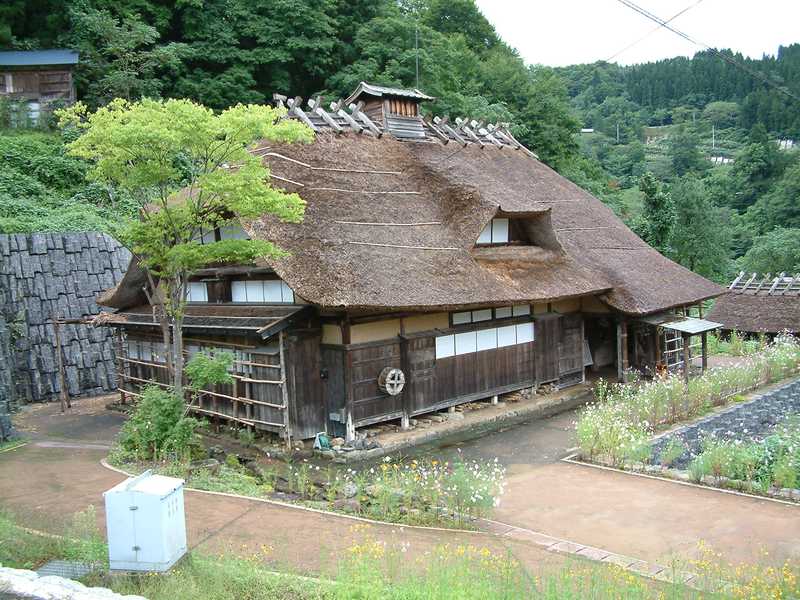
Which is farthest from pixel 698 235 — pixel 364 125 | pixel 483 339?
pixel 483 339

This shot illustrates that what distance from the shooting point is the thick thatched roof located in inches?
474

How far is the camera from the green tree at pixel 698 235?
36.8 metres

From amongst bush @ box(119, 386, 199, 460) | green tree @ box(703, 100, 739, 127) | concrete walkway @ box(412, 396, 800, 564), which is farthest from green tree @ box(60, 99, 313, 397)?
green tree @ box(703, 100, 739, 127)

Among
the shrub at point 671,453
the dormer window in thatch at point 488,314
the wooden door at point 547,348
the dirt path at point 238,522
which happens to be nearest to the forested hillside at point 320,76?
the dirt path at point 238,522

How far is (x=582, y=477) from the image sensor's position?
10.2 metres

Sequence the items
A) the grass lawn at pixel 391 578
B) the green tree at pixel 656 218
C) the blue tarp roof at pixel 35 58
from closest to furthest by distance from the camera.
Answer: the grass lawn at pixel 391 578 → the blue tarp roof at pixel 35 58 → the green tree at pixel 656 218

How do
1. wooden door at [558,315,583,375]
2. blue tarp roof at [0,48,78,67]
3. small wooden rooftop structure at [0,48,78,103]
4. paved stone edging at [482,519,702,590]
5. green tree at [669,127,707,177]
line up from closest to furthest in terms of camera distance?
paved stone edging at [482,519,702,590] < wooden door at [558,315,583,375] < blue tarp roof at [0,48,78,67] < small wooden rooftop structure at [0,48,78,103] < green tree at [669,127,707,177]

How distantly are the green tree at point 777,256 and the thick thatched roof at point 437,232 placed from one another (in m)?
18.8

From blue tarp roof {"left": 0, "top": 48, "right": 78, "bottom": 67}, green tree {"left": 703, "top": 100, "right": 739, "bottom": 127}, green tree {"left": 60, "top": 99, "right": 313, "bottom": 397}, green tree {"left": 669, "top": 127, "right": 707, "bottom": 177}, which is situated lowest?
green tree {"left": 60, "top": 99, "right": 313, "bottom": 397}

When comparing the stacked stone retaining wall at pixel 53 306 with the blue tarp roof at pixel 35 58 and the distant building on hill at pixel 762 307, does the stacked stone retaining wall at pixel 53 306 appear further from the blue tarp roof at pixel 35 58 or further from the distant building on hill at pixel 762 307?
the distant building on hill at pixel 762 307

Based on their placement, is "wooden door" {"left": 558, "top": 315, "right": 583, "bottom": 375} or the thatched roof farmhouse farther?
"wooden door" {"left": 558, "top": 315, "right": 583, "bottom": 375}

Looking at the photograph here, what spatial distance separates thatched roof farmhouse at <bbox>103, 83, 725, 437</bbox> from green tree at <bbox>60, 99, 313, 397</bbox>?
138 cm

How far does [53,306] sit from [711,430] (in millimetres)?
15121

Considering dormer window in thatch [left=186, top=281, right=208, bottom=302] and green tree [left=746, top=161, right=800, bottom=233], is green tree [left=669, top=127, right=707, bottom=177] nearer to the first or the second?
green tree [left=746, top=161, right=800, bottom=233]
